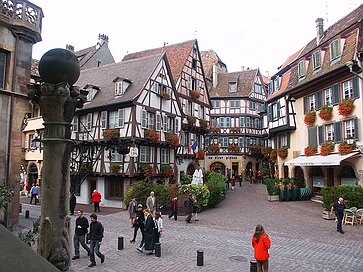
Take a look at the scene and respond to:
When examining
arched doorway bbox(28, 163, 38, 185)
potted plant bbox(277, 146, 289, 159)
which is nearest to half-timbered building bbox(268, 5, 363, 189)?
potted plant bbox(277, 146, 289, 159)

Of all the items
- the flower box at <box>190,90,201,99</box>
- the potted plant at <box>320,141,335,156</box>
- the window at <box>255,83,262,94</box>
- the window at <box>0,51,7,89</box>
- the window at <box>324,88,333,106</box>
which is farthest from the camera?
the window at <box>255,83,262,94</box>

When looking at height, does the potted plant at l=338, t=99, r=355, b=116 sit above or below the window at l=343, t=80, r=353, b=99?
below

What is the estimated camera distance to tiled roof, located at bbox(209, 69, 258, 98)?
4534 cm

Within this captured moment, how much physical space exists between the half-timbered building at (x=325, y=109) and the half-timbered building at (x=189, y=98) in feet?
22.0

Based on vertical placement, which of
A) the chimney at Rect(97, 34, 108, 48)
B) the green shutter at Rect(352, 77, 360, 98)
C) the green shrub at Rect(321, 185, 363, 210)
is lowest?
the green shrub at Rect(321, 185, 363, 210)

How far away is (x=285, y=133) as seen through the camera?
2812 cm

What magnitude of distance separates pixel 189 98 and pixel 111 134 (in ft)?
31.6

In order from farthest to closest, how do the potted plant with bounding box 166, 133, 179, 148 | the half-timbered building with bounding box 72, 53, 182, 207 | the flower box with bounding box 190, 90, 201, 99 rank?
the flower box with bounding box 190, 90, 201, 99 < the potted plant with bounding box 166, 133, 179, 148 < the half-timbered building with bounding box 72, 53, 182, 207

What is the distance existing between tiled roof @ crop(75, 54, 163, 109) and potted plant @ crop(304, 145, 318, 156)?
1263 cm

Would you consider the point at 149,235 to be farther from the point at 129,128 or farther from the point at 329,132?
the point at 329,132

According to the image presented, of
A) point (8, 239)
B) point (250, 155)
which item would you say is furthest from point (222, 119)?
point (8, 239)

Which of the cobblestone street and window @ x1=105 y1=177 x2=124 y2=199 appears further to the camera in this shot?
window @ x1=105 y1=177 x2=124 y2=199

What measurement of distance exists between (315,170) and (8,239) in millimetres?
25318

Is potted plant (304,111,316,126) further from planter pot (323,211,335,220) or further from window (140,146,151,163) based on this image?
window (140,146,151,163)
